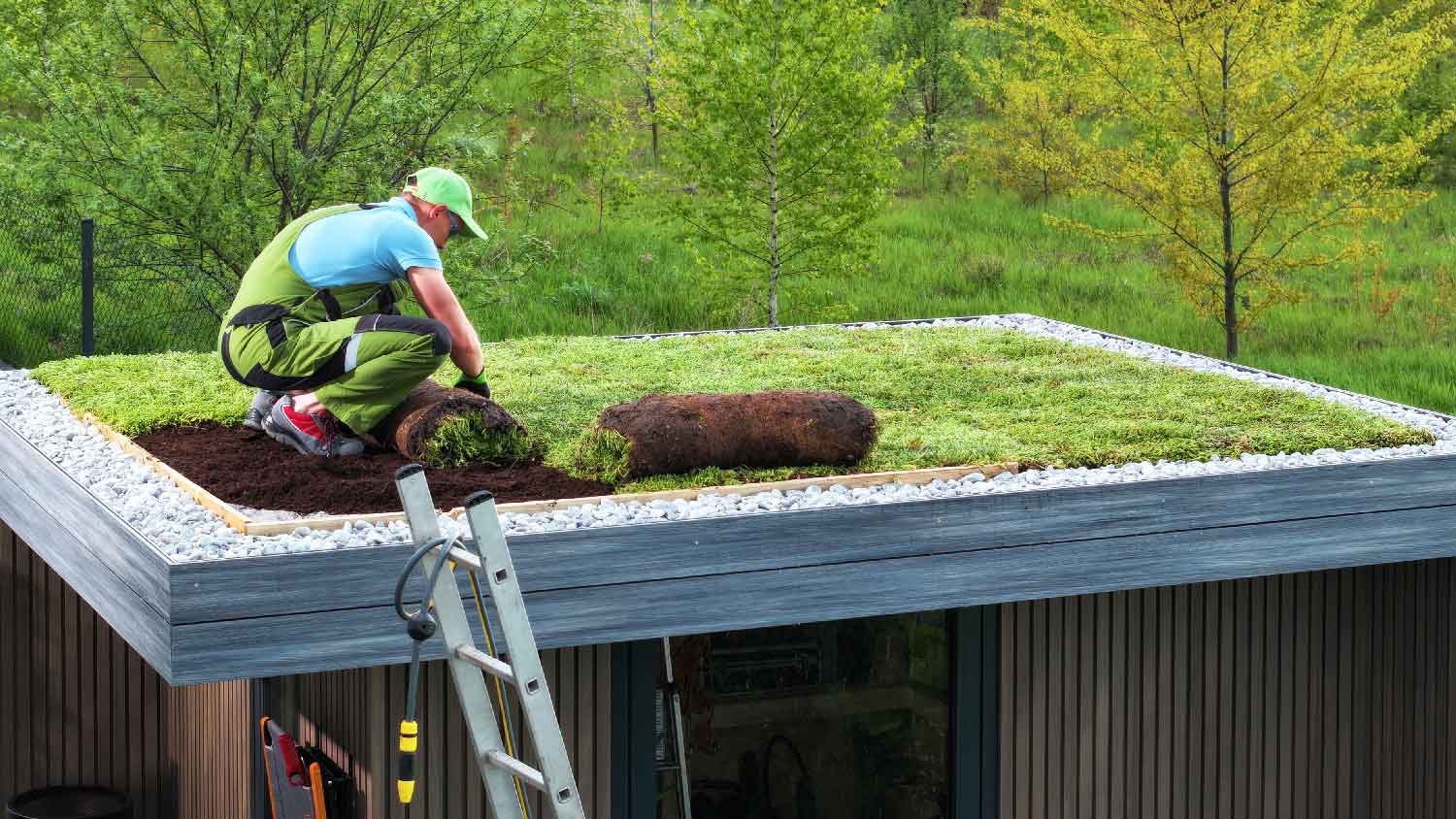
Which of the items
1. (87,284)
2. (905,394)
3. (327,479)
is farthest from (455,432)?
(87,284)

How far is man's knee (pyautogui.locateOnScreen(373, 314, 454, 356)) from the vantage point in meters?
5.69

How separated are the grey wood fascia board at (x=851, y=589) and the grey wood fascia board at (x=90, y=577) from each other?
0.63ft

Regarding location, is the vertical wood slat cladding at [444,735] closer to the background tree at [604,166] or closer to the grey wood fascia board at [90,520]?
the grey wood fascia board at [90,520]

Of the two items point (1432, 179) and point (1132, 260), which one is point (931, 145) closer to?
point (1132, 260)

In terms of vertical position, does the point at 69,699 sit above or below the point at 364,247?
below

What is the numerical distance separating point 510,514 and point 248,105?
8017mm

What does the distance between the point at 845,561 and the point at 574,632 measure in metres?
0.86

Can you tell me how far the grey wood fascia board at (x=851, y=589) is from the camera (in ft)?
14.1

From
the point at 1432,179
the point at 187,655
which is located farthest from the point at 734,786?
the point at 1432,179

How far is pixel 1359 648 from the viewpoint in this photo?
6500 mm

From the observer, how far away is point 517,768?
3.66 metres

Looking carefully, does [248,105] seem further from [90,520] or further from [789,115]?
[90,520]

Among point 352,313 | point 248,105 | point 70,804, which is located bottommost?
point 70,804

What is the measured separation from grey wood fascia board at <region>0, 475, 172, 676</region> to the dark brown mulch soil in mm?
449
